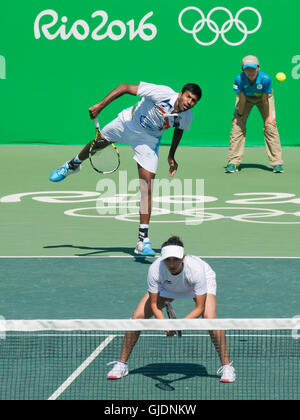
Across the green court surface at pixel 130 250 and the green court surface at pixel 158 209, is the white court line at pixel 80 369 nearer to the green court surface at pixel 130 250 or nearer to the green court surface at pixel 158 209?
the green court surface at pixel 130 250

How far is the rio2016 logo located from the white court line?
635 inches

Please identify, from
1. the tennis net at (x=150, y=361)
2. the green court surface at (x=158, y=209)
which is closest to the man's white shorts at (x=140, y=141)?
the green court surface at (x=158, y=209)

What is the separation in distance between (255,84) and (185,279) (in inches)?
468

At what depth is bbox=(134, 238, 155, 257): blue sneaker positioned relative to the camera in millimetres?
13031

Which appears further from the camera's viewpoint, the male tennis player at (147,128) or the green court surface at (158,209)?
the green court surface at (158,209)

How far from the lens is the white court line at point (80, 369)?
316 inches

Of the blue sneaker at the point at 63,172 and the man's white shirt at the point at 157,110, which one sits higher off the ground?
the man's white shirt at the point at 157,110

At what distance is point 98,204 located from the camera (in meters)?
18.3

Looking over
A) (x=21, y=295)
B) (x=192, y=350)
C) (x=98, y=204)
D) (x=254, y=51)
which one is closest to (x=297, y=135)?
(x=254, y=51)

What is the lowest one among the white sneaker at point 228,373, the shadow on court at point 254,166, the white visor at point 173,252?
the white sneaker at point 228,373

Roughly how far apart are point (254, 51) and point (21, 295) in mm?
14623

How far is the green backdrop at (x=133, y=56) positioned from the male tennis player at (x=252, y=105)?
3.76 m

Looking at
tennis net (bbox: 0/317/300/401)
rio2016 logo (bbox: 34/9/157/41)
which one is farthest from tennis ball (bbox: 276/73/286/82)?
tennis net (bbox: 0/317/300/401)

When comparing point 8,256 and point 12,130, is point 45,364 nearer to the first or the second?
point 8,256
